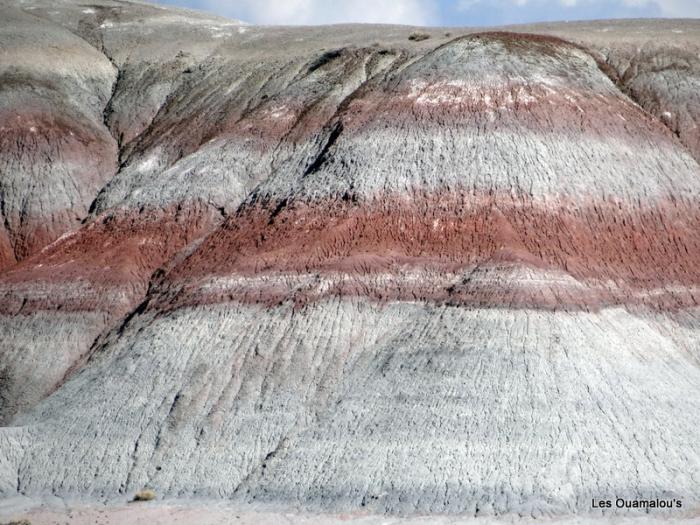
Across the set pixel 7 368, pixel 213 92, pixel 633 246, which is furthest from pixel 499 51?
pixel 7 368

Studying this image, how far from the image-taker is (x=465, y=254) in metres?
34.4

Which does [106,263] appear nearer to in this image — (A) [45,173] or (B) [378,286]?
(A) [45,173]

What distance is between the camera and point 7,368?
37.9m

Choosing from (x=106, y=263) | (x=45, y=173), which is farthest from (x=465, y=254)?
(x=45, y=173)

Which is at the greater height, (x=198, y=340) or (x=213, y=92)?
(x=213, y=92)

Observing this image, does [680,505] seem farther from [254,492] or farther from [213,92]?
[213,92]

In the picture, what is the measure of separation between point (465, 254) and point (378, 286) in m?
3.12

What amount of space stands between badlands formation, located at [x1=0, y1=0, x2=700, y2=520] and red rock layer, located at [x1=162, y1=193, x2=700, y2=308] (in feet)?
0.30

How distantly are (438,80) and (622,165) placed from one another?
797 cm

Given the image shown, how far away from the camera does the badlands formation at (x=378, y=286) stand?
2873 cm

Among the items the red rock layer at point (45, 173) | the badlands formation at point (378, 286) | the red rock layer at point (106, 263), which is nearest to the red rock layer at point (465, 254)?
the badlands formation at point (378, 286)

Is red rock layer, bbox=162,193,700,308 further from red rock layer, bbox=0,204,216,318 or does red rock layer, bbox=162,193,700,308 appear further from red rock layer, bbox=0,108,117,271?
red rock layer, bbox=0,108,117,271

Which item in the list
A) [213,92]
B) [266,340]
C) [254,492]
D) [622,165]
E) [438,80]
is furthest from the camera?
[213,92]

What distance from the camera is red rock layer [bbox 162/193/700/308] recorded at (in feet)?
109
